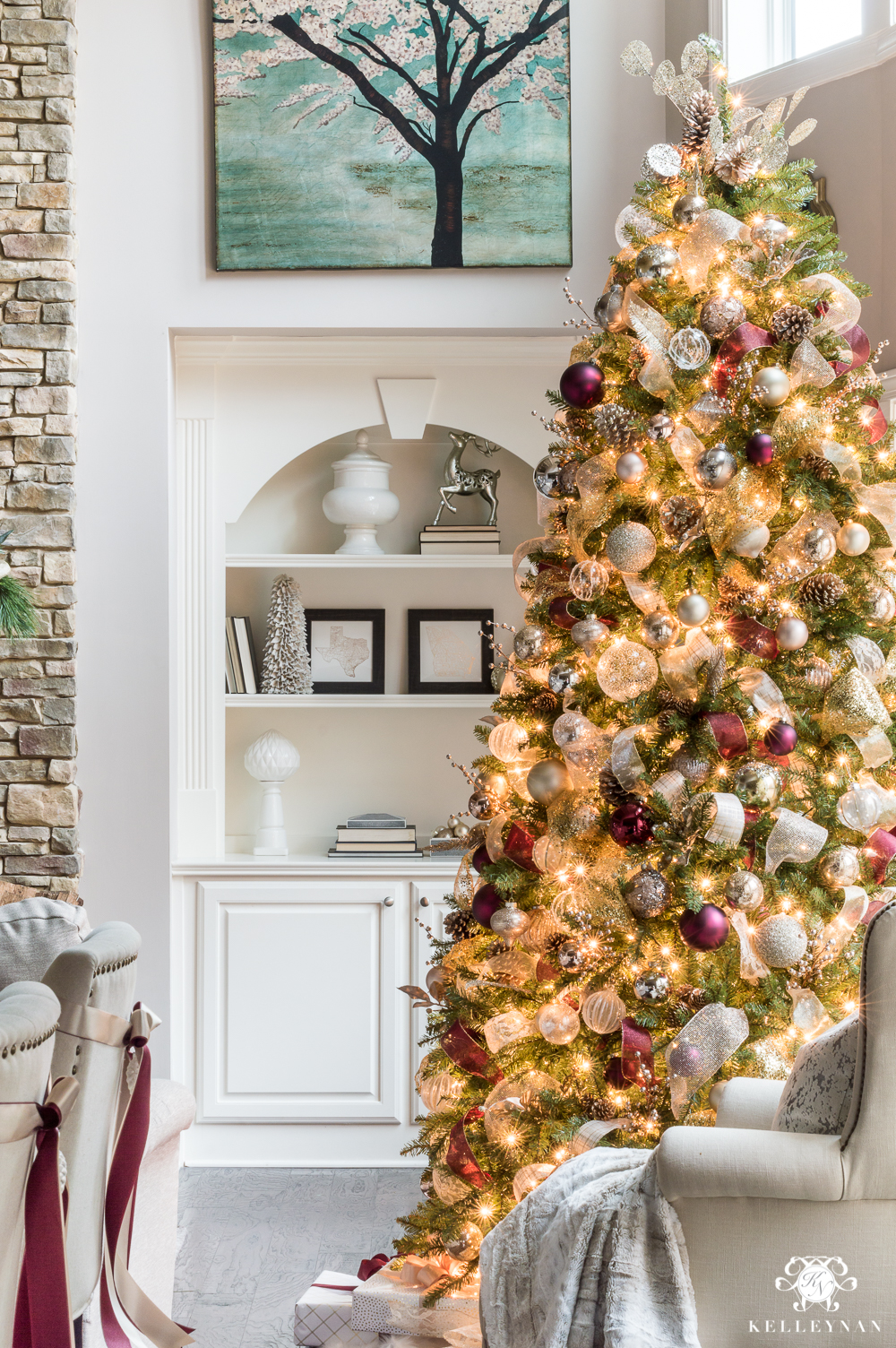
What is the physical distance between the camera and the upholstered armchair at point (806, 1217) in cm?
125

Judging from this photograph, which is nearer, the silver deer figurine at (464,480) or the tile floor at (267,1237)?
the tile floor at (267,1237)

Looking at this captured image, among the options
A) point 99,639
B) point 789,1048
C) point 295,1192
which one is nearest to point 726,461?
point 789,1048

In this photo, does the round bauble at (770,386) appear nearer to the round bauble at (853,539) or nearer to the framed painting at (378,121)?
the round bauble at (853,539)

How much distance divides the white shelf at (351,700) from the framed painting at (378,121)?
4.27 ft

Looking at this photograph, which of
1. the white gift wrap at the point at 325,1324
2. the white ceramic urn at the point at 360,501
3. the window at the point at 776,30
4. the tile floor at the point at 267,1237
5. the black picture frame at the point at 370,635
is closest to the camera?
the white gift wrap at the point at 325,1324

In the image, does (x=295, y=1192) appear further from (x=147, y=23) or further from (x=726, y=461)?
(x=147, y=23)

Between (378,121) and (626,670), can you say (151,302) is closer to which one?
(378,121)

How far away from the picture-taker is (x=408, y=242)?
10.7ft

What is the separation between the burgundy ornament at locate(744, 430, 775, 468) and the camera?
1.82 meters

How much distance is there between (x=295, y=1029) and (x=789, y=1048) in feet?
6.25

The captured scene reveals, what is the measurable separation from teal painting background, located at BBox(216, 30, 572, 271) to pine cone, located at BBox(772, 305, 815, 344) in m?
1.52

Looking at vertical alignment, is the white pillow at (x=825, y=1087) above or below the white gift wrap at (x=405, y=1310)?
above

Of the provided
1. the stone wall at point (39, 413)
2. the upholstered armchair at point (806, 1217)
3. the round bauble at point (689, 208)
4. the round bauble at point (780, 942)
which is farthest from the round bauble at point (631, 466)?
the stone wall at point (39, 413)

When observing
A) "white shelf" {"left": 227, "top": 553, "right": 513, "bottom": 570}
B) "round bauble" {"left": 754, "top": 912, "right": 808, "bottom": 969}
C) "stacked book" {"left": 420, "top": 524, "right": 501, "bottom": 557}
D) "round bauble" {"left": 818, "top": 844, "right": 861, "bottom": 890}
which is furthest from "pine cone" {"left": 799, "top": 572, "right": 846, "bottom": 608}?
"stacked book" {"left": 420, "top": 524, "right": 501, "bottom": 557}
